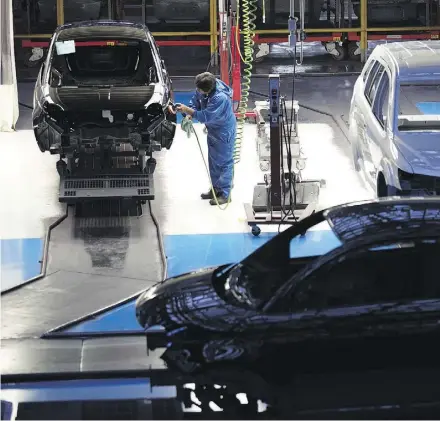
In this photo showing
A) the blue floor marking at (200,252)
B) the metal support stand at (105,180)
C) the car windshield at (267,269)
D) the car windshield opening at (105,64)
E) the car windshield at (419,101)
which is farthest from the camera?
the car windshield at (419,101)

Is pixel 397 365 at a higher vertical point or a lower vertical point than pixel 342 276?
lower

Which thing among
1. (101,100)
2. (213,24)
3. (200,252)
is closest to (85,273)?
(200,252)

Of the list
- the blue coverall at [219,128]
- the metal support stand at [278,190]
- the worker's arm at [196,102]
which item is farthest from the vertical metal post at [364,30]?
the worker's arm at [196,102]

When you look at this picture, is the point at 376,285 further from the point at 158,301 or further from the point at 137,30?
the point at 137,30

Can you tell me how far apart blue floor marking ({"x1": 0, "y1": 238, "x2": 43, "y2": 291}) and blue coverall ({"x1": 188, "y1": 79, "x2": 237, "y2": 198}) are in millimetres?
2177

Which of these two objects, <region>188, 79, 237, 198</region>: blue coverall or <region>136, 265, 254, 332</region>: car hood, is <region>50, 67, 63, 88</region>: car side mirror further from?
<region>136, 265, 254, 332</region>: car hood

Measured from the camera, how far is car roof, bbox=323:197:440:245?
7453 mm

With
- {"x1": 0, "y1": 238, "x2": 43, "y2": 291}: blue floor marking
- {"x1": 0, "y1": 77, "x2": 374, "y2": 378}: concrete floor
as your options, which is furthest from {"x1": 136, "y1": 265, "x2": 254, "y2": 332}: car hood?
{"x1": 0, "y1": 238, "x2": 43, "y2": 291}: blue floor marking

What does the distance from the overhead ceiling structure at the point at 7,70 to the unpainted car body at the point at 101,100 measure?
5.56 feet

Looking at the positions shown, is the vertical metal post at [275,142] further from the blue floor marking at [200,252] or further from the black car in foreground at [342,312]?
the black car in foreground at [342,312]

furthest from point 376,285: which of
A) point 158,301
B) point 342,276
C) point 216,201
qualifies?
point 216,201

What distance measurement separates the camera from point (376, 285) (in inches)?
293

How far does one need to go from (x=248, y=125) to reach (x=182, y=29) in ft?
19.2

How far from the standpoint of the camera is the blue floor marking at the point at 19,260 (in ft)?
32.7
